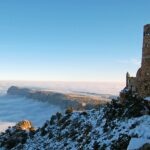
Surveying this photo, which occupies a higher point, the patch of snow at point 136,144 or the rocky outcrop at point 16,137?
the patch of snow at point 136,144

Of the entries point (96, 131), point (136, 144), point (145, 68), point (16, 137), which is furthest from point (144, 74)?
point (16, 137)

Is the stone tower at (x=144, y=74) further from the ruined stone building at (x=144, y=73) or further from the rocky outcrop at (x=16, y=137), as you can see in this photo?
the rocky outcrop at (x=16, y=137)

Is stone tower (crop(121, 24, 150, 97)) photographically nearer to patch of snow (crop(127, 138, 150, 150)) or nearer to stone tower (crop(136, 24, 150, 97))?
stone tower (crop(136, 24, 150, 97))

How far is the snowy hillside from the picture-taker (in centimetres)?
3041

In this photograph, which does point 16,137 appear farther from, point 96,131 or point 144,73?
point 144,73

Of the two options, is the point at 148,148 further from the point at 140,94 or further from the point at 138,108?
the point at 140,94

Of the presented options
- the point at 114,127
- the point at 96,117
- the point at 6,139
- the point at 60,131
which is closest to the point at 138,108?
the point at 114,127

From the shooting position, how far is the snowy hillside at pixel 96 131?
30411 millimetres

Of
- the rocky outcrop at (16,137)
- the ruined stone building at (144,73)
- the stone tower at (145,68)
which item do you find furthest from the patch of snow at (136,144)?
the rocky outcrop at (16,137)

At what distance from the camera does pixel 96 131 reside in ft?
130

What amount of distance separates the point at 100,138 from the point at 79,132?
9598 millimetres

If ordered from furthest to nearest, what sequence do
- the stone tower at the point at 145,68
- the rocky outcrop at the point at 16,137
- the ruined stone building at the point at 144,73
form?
the rocky outcrop at the point at 16,137 < the stone tower at the point at 145,68 < the ruined stone building at the point at 144,73

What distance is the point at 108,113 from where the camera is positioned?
4281 cm

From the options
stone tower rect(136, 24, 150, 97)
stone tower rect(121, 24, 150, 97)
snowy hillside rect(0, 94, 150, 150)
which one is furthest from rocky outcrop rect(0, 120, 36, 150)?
stone tower rect(136, 24, 150, 97)
